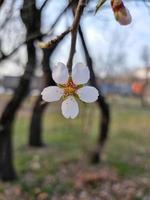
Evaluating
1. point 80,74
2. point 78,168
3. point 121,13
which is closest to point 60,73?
point 80,74

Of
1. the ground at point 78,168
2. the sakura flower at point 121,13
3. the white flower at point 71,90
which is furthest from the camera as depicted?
the ground at point 78,168

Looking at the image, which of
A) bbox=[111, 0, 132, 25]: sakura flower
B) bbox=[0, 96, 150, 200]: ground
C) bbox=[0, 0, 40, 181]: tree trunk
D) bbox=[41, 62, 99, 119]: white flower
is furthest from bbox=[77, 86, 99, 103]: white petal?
bbox=[0, 96, 150, 200]: ground

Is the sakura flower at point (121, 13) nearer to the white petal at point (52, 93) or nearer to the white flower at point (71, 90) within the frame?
the white flower at point (71, 90)

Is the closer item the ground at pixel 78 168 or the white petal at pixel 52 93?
the white petal at pixel 52 93

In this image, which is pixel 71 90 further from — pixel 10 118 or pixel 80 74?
pixel 10 118

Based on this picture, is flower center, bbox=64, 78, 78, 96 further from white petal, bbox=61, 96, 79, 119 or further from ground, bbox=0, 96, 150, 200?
ground, bbox=0, 96, 150, 200

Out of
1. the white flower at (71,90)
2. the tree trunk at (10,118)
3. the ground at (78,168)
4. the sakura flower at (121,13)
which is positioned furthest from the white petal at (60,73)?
the ground at (78,168)

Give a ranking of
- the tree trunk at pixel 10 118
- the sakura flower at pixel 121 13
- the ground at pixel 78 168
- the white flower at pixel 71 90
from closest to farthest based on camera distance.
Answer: the sakura flower at pixel 121 13, the white flower at pixel 71 90, the tree trunk at pixel 10 118, the ground at pixel 78 168
